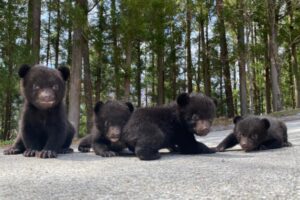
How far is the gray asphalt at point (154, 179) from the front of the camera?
364 centimetres

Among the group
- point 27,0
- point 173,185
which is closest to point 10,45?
point 27,0

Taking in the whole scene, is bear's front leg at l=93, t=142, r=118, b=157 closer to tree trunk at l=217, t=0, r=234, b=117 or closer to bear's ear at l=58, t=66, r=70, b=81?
bear's ear at l=58, t=66, r=70, b=81

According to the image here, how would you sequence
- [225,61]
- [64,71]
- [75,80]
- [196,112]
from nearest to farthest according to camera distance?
[196,112] → [64,71] → [75,80] → [225,61]

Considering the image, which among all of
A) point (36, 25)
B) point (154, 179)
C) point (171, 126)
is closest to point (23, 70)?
point (171, 126)

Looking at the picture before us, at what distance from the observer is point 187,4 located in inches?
1176

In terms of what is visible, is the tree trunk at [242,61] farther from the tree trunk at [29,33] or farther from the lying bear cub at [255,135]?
the lying bear cub at [255,135]

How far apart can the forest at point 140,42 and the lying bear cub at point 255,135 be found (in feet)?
22.2

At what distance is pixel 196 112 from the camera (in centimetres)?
646

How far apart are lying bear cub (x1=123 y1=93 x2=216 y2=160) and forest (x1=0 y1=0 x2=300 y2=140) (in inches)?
274

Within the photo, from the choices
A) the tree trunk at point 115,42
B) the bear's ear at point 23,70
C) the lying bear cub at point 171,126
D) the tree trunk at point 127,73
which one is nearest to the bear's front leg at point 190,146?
the lying bear cub at point 171,126

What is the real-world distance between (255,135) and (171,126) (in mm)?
1815

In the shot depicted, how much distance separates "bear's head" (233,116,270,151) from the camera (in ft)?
24.8

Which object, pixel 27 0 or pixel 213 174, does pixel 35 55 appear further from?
pixel 213 174

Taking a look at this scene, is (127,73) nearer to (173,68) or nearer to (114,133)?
(114,133)
